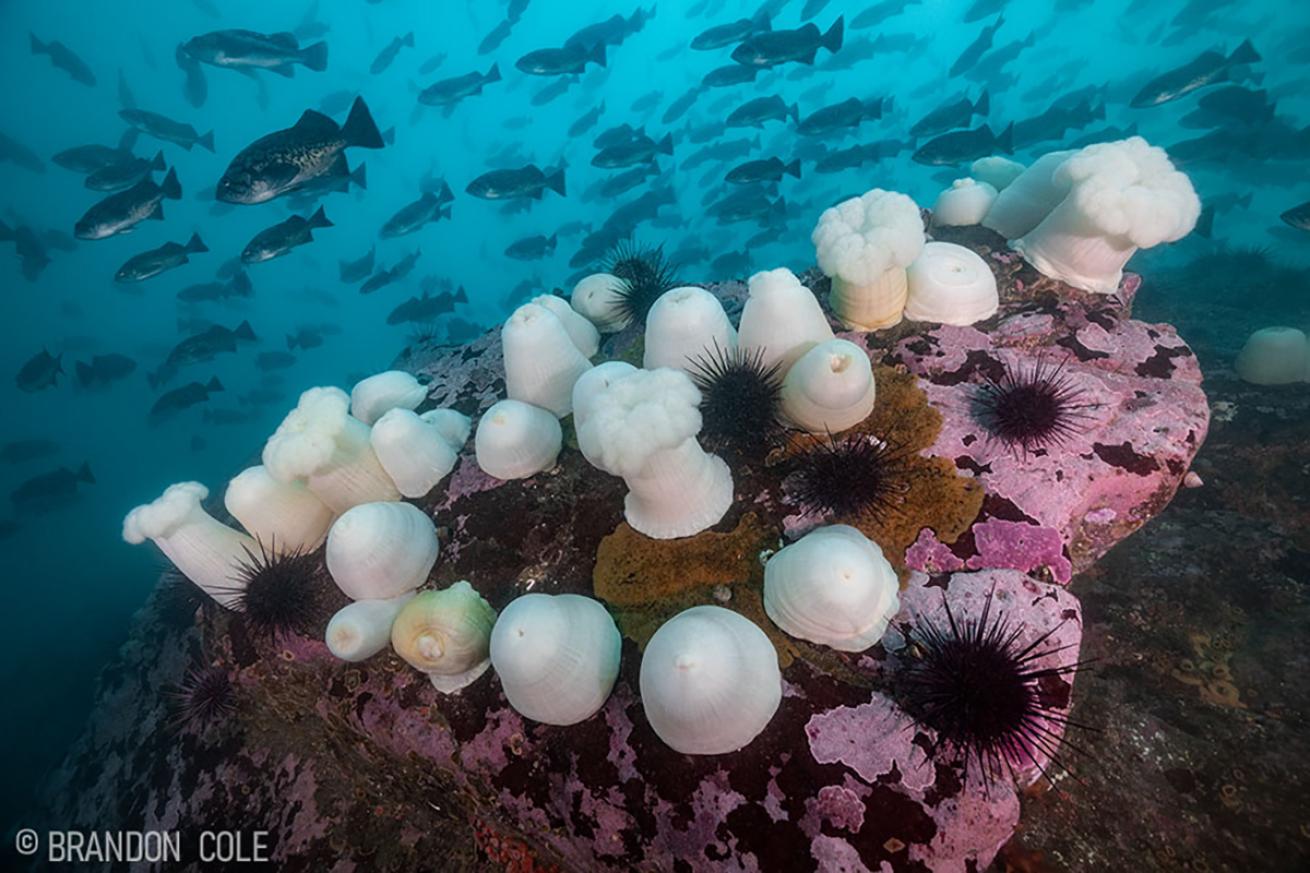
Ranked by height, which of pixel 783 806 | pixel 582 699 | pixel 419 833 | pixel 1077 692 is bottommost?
pixel 419 833

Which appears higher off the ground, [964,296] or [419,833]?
[964,296]

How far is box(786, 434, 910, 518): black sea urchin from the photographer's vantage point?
145 inches

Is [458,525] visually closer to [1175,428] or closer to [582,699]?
[582,699]

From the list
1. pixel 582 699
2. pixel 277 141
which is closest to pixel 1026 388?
pixel 582 699

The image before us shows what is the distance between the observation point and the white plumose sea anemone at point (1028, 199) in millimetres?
5031

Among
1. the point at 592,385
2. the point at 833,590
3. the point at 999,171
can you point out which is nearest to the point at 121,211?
the point at 592,385

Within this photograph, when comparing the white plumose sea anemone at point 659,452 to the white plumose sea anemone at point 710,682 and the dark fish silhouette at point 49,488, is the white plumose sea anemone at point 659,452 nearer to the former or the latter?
the white plumose sea anemone at point 710,682

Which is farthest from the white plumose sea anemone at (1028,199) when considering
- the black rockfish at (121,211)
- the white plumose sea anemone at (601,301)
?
the black rockfish at (121,211)

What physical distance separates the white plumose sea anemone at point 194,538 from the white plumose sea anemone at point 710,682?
3689mm

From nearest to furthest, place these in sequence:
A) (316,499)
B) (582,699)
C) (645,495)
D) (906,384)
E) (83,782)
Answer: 1. (582,699)
2. (645,495)
3. (906,384)
4. (316,499)
5. (83,782)

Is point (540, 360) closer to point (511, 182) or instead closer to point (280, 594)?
point (280, 594)

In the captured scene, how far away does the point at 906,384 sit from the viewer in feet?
14.1

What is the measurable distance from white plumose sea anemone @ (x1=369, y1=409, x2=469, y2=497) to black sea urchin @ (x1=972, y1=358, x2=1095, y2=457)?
395 cm

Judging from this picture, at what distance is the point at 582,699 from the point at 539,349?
8.32 feet
